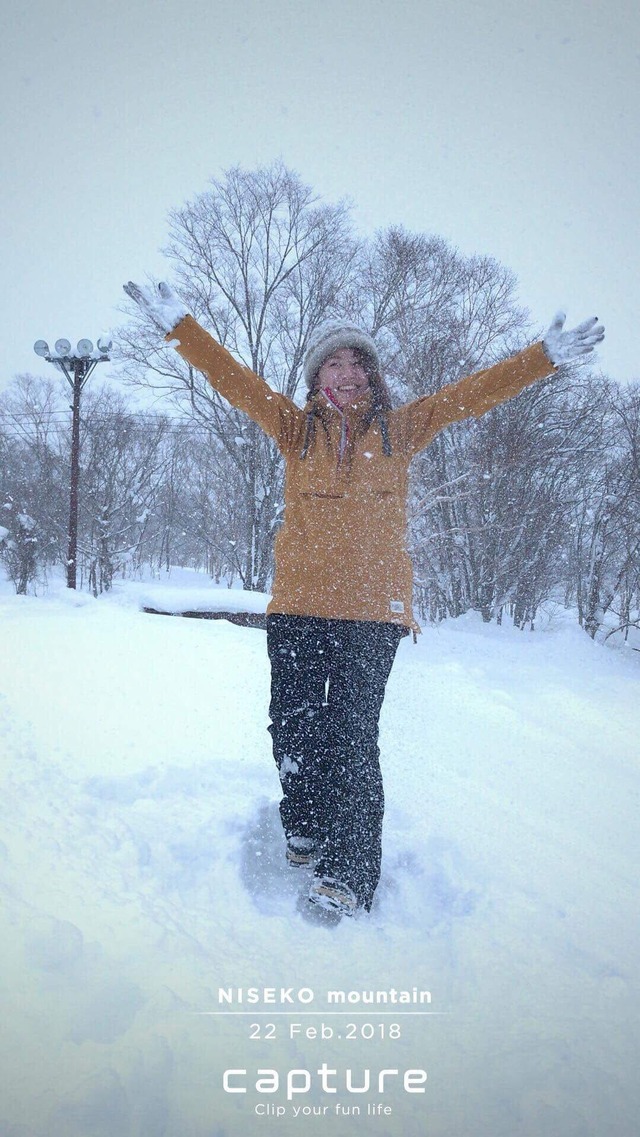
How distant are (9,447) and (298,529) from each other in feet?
78.9

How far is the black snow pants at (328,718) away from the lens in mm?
1816

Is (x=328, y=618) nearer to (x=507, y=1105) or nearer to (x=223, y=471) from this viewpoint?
(x=507, y=1105)

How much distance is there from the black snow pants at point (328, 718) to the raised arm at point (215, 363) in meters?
0.66

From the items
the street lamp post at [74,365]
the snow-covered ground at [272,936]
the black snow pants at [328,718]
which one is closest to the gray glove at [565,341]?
the black snow pants at [328,718]

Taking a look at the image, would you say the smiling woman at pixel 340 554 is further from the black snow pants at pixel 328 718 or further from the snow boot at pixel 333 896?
the snow boot at pixel 333 896

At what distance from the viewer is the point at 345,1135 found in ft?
3.56

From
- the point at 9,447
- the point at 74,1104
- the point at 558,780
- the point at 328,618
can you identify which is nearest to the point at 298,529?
the point at 328,618

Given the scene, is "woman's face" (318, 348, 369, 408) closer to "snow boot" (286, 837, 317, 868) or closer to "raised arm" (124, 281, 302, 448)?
"raised arm" (124, 281, 302, 448)

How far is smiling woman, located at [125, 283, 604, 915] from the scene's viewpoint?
186 cm

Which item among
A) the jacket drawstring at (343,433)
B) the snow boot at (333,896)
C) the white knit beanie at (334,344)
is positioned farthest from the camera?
the white knit beanie at (334,344)

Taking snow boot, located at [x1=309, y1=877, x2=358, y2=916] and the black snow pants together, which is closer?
snow boot, located at [x1=309, y1=877, x2=358, y2=916]

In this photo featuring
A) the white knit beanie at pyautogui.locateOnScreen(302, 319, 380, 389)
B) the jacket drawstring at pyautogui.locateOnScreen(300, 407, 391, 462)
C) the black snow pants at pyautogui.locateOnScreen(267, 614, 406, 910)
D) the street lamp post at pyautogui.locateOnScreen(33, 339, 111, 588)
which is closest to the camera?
the black snow pants at pyautogui.locateOnScreen(267, 614, 406, 910)

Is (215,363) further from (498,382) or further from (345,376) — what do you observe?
(498,382)

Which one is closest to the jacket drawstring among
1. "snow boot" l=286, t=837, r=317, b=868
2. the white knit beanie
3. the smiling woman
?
the smiling woman
